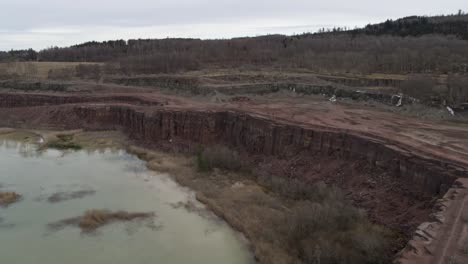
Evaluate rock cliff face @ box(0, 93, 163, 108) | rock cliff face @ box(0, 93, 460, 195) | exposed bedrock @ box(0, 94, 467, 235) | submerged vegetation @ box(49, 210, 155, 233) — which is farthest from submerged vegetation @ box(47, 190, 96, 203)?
rock cliff face @ box(0, 93, 163, 108)

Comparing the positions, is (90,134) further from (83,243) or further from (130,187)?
(83,243)

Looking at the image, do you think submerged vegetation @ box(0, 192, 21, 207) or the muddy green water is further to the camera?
submerged vegetation @ box(0, 192, 21, 207)

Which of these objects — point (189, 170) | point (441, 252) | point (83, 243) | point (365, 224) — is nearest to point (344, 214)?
point (365, 224)

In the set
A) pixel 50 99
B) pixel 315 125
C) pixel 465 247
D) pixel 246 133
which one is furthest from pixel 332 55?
pixel 465 247

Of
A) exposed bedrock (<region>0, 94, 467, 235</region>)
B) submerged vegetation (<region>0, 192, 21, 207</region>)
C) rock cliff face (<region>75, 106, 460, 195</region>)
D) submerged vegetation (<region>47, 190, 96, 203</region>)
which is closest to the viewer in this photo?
exposed bedrock (<region>0, 94, 467, 235</region>)

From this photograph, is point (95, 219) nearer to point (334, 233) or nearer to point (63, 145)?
point (334, 233)

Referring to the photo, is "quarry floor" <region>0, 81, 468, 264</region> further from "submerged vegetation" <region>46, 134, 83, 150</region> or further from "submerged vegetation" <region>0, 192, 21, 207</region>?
"submerged vegetation" <region>0, 192, 21, 207</region>
